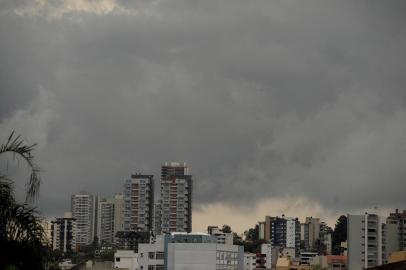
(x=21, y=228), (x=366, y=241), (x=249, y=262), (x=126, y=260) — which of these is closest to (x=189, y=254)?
(x=126, y=260)

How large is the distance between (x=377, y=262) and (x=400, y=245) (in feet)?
36.7

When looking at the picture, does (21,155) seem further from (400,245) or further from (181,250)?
(400,245)

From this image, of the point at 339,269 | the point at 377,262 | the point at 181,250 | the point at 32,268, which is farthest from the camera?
the point at 339,269

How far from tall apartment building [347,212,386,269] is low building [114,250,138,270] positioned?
33.0 metres

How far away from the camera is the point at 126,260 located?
176m

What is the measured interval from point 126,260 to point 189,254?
2233 centimetres

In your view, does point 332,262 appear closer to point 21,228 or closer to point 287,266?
point 287,266

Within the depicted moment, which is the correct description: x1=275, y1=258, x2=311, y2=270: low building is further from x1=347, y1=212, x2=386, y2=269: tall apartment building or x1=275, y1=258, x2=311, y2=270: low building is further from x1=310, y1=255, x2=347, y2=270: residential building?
x1=347, y1=212, x2=386, y2=269: tall apartment building


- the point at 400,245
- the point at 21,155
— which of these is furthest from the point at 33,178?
the point at 400,245

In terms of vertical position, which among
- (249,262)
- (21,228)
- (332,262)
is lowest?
(21,228)

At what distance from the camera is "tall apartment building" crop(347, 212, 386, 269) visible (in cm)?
16750

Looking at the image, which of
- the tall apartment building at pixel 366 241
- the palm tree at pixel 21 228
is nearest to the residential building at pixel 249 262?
the tall apartment building at pixel 366 241

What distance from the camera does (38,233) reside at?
44.0 ft

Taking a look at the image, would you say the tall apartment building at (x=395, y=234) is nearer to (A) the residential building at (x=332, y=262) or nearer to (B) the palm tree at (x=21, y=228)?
(A) the residential building at (x=332, y=262)
